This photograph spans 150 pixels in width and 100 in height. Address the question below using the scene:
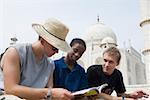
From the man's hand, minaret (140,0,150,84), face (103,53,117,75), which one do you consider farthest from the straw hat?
minaret (140,0,150,84)

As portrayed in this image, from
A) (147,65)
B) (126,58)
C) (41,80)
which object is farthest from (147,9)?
(41,80)

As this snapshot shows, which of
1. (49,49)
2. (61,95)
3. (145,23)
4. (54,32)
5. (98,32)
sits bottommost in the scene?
(61,95)

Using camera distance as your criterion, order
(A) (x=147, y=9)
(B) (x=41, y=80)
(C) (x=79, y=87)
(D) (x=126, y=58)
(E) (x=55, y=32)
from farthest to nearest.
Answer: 1. (D) (x=126, y=58)
2. (A) (x=147, y=9)
3. (C) (x=79, y=87)
4. (B) (x=41, y=80)
5. (E) (x=55, y=32)

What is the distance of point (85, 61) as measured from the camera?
23094 mm

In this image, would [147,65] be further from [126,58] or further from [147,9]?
[126,58]

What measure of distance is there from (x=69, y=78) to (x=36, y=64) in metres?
0.68

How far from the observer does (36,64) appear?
2.11 meters

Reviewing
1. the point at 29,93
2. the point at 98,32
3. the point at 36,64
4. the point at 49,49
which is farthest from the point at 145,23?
the point at 29,93

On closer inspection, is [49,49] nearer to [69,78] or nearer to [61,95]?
[61,95]

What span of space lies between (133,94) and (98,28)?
21.3m

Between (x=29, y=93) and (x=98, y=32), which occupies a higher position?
(x=98, y=32)

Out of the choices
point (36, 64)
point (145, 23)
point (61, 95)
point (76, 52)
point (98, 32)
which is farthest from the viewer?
point (98, 32)

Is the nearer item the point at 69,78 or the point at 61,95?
the point at 61,95

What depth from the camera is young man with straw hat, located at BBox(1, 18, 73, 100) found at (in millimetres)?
1871
